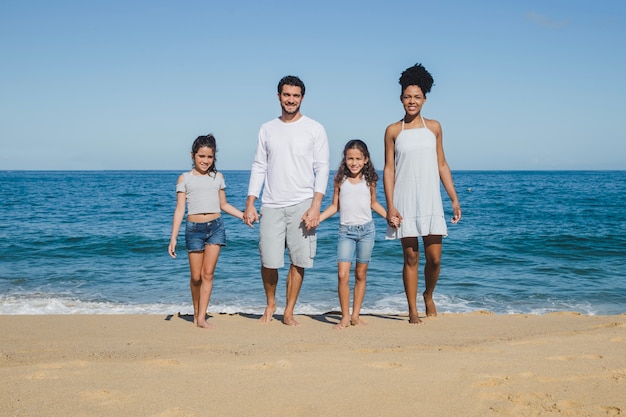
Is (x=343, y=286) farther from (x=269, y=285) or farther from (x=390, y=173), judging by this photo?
(x=390, y=173)

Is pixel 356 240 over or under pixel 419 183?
under

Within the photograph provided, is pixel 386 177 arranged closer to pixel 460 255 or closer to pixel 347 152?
pixel 347 152

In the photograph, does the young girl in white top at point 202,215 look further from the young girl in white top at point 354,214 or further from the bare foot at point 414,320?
the bare foot at point 414,320

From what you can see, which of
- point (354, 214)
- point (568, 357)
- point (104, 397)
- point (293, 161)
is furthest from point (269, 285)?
point (568, 357)

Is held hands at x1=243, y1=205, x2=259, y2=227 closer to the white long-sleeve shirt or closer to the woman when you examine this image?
the white long-sleeve shirt

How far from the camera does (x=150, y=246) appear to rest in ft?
45.8

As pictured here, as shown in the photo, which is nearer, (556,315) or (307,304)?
(556,315)

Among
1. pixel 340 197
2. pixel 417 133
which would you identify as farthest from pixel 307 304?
pixel 417 133

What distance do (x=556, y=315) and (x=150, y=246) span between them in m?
10.3

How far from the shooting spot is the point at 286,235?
5.12 m

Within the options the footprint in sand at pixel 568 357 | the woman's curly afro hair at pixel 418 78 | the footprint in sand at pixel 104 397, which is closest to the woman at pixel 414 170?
the woman's curly afro hair at pixel 418 78

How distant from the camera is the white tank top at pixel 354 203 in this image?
511cm

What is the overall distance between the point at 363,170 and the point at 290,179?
0.73m

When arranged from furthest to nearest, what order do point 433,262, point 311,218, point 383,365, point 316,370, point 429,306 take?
point 429,306 < point 433,262 < point 311,218 < point 383,365 < point 316,370
